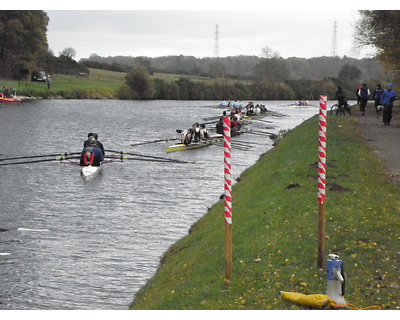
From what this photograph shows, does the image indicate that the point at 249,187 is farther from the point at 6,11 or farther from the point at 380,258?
the point at 6,11

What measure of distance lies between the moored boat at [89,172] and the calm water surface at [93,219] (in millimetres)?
425

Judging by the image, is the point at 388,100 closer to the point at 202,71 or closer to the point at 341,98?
the point at 341,98

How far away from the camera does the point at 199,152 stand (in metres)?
44.2

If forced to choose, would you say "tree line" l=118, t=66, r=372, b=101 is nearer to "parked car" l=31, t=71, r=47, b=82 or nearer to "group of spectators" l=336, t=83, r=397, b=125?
"parked car" l=31, t=71, r=47, b=82

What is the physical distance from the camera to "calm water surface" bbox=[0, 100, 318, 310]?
17.4m

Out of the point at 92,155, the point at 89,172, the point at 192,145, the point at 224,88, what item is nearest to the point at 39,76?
the point at 224,88

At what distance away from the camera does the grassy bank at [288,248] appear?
1255 centimetres

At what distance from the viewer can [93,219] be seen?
25.0 metres

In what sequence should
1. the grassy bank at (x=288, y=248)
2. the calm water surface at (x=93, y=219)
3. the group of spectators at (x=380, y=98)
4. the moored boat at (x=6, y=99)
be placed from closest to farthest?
the grassy bank at (x=288, y=248)
the calm water surface at (x=93, y=219)
the group of spectators at (x=380, y=98)
the moored boat at (x=6, y=99)

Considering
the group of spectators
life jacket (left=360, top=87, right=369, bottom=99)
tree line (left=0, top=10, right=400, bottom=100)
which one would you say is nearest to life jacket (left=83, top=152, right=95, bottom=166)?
the group of spectators

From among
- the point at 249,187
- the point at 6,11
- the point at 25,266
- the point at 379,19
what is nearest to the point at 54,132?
the point at 379,19

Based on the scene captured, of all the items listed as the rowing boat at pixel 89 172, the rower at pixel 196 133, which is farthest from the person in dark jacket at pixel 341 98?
the rowing boat at pixel 89 172

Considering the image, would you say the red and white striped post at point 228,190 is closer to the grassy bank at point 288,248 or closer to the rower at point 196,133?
the grassy bank at point 288,248

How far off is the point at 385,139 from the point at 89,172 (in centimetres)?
1573
